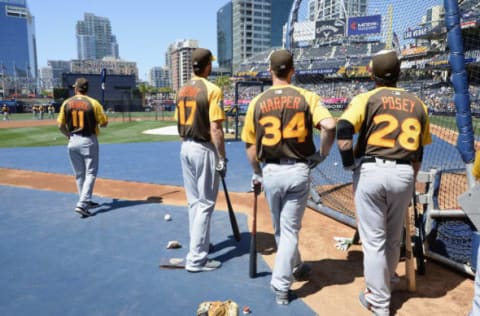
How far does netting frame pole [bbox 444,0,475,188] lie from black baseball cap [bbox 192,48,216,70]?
2392 millimetres

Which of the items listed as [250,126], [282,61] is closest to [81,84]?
[250,126]

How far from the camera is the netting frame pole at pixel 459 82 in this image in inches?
133

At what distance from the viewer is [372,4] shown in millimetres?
5613

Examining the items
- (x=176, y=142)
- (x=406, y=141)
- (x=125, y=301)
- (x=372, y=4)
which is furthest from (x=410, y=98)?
(x=176, y=142)

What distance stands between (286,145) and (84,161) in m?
4.18

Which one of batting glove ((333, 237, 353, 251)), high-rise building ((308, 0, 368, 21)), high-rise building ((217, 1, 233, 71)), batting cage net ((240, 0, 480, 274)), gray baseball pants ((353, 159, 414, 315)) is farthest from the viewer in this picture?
high-rise building ((217, 1, 233, 71))

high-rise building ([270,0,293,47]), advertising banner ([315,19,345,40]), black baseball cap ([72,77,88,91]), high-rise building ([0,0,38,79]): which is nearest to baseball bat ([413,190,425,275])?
black baseball cap ([72,77,88,91])

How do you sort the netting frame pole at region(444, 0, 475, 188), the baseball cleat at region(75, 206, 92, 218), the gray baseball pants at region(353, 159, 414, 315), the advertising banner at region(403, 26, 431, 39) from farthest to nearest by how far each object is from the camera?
the baseball cleat at region(75, 206, 92, 218) < the advertising banner at region(403, 26, 431, 39) < the netting frame pole at region(444, 0, 475, 188) < the gray baseball pants at region(353, 159, 414, 315)

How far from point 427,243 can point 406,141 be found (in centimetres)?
194

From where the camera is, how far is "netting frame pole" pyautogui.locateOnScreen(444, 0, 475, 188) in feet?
11.1

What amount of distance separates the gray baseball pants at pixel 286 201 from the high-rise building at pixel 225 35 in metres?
125

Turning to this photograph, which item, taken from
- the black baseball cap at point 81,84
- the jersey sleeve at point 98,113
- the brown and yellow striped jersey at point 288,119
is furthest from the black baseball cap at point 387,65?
the black baseball cap at point 81,84

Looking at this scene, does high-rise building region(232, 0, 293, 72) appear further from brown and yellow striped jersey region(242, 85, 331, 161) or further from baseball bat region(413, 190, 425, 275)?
brown and yellow striped jersey region(242, 85, 331, 161)

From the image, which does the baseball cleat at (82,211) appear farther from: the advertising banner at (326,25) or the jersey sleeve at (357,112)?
the advertising banner at (326,25)
